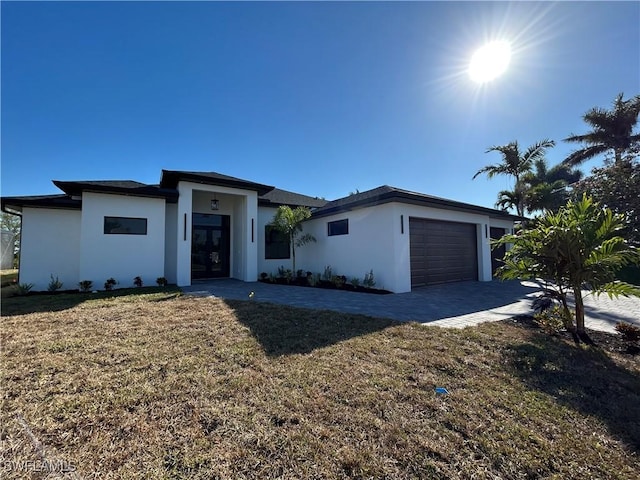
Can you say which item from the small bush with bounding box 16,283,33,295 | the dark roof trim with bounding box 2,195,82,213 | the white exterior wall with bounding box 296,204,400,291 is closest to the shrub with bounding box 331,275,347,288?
the white exterior wall with bounding box 296,204,400,291

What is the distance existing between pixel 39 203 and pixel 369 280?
39.6ft

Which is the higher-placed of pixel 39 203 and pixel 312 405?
pixel 39 203

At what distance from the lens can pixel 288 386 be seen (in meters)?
2.82

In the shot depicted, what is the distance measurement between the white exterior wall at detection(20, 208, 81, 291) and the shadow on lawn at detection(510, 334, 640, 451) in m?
13.8

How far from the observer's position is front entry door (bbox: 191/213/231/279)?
12.2 metres

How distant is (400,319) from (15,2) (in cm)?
1067

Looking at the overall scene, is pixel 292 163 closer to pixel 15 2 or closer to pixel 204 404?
pixel 15 2

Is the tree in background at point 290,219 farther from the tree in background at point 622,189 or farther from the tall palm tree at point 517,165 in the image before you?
the tree in background at point 622,189

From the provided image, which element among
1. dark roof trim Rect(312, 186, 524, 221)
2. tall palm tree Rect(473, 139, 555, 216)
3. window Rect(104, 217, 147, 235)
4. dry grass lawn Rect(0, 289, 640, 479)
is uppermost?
tall palm tree Rect(473, 139, 555, 216)

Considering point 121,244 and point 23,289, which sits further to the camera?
point 121,244

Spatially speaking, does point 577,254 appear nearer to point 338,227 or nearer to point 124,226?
point 338,227

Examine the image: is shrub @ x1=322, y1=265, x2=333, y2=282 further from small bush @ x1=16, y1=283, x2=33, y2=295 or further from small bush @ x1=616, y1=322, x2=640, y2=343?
small bush @ x1=16, y1=283, x2=33, y2=295

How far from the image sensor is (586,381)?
122 inches

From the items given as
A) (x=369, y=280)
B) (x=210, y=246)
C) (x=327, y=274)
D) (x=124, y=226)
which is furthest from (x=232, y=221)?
(x=369, y=280)
